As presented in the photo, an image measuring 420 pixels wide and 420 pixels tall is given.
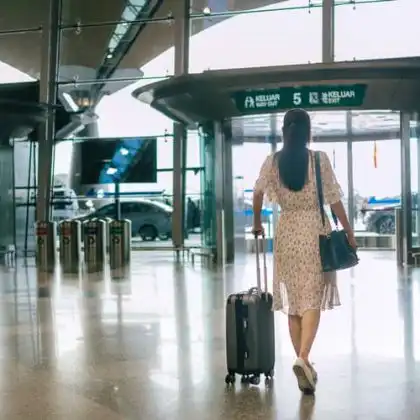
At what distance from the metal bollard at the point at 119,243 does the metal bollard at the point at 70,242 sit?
980mm

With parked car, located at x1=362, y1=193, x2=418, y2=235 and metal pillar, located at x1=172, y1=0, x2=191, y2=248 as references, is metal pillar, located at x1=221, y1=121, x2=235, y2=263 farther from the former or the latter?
parked car, located at x1=362, y1=193, x2=418, y2=235

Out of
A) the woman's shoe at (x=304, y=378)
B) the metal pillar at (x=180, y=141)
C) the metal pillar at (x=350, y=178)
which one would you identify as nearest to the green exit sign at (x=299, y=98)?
the metal pillar at (x=180, y=141)

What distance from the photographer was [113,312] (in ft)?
25.8

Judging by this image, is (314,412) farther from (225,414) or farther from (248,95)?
(248,95)

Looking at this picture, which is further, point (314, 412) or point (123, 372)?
point (123, 372)

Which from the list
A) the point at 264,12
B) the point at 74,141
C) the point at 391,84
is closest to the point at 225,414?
the point at 391,84

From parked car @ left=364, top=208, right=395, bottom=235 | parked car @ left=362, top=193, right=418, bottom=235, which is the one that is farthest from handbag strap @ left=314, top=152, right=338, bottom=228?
parked car @ left=364, top=208, right=395, bottom=235

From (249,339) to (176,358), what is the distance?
3.38 ft

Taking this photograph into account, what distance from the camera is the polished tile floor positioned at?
13.5ft

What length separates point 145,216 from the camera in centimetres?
2023

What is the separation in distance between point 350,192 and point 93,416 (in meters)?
15.7

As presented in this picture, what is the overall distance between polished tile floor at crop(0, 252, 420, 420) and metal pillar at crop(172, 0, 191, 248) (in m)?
7.00

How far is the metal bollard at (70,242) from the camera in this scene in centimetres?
1543

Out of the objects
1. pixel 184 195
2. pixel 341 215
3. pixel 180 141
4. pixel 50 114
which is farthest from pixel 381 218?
pixel 341 215
